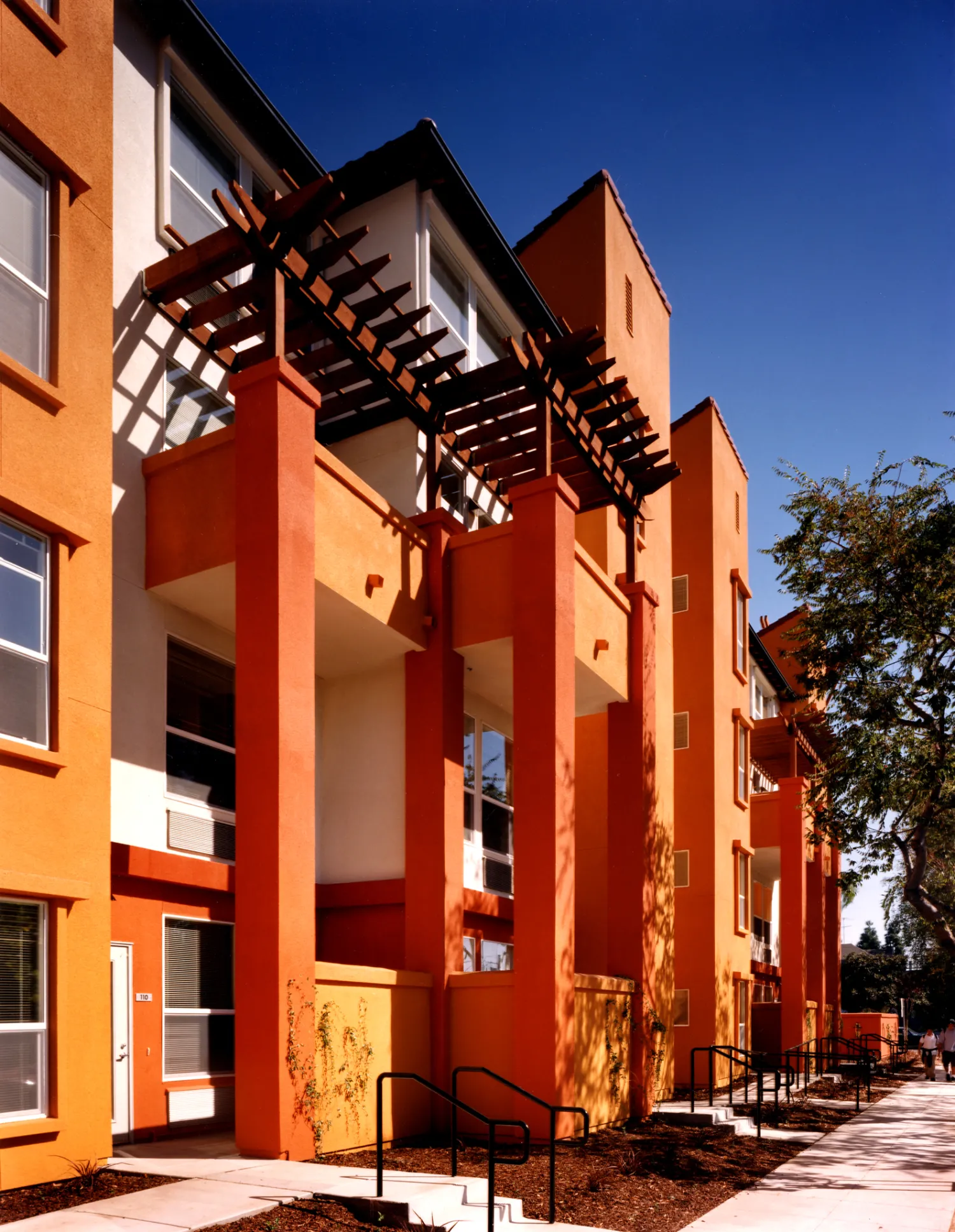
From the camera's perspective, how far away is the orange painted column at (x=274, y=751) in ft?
35.0

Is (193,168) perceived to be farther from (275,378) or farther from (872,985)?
(872,985)

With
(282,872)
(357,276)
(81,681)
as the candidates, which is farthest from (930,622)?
(81,681)

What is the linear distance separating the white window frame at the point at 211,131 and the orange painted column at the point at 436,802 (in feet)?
16.3

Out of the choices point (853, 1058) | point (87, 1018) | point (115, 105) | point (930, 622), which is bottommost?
point (853, 1058)

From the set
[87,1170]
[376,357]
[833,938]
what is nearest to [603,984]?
[87,1170]

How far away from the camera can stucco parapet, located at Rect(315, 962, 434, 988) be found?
11883 millimetres

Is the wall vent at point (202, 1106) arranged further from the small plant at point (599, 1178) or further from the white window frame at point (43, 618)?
the white window frame at point (43, 618)

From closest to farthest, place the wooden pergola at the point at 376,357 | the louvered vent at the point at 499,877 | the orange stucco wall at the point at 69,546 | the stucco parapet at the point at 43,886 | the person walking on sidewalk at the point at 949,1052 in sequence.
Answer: the stucco parapet at the point at 43,886 < the orange stucco wall at the point at 69,546 < the wooden pergola at the point at 376,357 < the louvered vent at the point at 499,877 < the person walking on sidewalk at the point at 949,1052

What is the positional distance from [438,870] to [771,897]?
2819 centimetres

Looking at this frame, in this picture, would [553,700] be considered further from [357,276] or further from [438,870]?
[357,276]

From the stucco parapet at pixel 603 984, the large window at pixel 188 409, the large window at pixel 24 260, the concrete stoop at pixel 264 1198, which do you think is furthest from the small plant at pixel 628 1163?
the large window at pixel 24 260

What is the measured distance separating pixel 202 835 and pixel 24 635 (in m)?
4.39

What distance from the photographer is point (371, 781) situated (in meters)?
15.6

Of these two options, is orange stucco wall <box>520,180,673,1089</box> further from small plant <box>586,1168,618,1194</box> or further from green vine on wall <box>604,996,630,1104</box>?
small plant <box>586,1168,618,1194</box>
